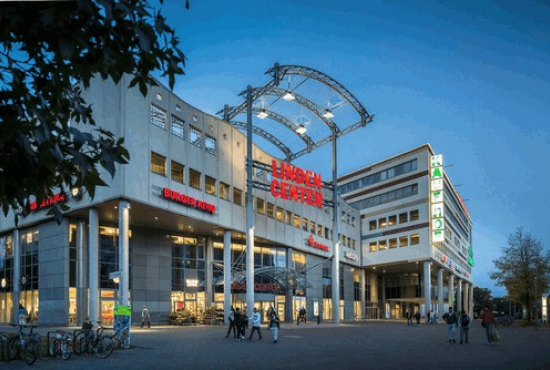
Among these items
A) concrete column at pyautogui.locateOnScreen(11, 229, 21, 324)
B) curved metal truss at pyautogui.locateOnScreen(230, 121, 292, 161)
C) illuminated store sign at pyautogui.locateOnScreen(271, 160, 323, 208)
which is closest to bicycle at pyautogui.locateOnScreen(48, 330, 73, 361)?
concrete column at pyautogui.locateOnScreen(11, 229, 21, 324)

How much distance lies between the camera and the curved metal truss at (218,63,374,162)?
46.7 meters

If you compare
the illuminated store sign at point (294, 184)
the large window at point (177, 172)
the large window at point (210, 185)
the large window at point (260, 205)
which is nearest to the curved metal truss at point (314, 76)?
the illuminated store sign at point (294, 184)

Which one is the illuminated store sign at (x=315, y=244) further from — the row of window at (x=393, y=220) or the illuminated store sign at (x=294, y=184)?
the row of window at (x=393, y=220)

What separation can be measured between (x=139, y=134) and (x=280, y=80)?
14.7m

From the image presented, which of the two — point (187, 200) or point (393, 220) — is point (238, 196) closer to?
point (187, 200)

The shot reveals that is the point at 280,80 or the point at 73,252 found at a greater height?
the point at 280,80

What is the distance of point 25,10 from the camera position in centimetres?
588

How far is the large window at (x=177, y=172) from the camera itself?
39.2m

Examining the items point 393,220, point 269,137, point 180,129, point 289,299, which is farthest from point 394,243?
point 180,129

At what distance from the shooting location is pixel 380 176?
258 feet

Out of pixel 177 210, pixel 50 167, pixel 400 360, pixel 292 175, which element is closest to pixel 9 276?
pixel 177 210

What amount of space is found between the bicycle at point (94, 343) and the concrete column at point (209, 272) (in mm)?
26305

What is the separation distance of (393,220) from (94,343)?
58.2 m

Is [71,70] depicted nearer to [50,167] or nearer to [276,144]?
[50,167]
